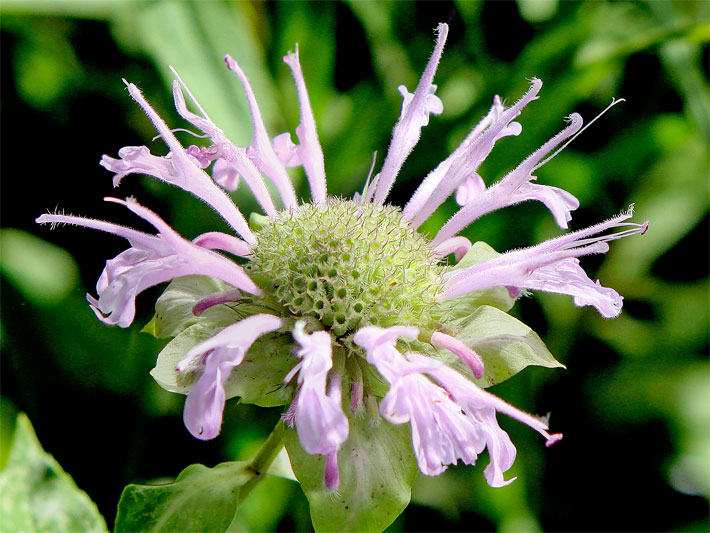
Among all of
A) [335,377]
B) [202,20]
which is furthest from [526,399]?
[202,20]

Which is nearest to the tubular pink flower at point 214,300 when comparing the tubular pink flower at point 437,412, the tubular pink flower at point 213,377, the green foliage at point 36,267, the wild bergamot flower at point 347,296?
the wild bergamot flower at point 347,296

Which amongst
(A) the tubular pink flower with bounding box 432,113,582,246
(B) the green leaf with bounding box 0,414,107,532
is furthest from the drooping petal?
(B) the green leaf with bounding box 0,414,107,532

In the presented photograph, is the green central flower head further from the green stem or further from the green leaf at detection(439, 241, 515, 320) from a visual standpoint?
the green stem

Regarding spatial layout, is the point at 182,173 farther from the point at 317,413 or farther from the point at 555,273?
the point at 555,273

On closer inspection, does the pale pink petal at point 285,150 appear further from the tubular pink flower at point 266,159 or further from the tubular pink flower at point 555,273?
the tubular pink flower at point 555,273

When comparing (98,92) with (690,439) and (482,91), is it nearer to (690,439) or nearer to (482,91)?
(482,91)

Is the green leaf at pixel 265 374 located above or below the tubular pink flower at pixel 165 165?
below
